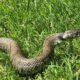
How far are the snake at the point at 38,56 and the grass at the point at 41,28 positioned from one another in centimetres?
9

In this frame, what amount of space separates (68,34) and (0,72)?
1237 mm

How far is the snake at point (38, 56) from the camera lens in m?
6.75

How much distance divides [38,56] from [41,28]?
102cm

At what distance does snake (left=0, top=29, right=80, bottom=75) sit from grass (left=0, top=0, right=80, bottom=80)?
87 mm

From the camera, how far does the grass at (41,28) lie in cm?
655

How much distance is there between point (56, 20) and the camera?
7.71m

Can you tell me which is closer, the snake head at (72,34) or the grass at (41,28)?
the grass at (41,28)

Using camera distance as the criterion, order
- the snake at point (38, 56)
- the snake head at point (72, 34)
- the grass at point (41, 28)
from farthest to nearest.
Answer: the snake head at point (72, 34) < the snake at point (38, 56) < the grass at point (41, 28)

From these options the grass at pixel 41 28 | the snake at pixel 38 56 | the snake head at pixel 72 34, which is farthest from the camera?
the snake head at pixel 72 34

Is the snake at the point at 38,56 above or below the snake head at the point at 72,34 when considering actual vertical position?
below

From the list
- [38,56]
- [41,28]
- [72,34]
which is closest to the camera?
[38,56]

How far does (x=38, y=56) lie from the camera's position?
22.4 ft

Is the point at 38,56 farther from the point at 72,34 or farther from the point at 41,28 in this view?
the point at 41,28

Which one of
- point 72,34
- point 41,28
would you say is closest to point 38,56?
point 72,34
